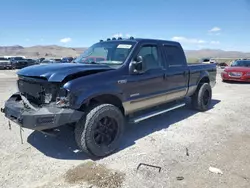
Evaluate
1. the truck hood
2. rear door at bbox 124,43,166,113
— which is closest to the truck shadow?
rear door at bbox 124,43,166,113

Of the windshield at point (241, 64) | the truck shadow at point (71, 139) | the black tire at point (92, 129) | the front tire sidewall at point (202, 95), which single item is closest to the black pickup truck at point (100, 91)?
the black tire at point (92, 129)

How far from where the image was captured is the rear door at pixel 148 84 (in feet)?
14.6

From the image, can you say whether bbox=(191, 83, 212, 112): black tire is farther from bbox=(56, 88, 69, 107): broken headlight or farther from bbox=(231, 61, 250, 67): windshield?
bbox=(231, 61, 250, 67): windshield

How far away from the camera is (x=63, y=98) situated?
11.4 ft

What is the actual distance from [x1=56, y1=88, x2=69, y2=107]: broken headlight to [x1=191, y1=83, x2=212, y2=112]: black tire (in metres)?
4.60

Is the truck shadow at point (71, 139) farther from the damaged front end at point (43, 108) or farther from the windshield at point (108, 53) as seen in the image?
the windshield at point (108, 53)

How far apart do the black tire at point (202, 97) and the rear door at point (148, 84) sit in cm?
194

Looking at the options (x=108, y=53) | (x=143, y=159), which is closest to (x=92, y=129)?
(x=143, y=159)

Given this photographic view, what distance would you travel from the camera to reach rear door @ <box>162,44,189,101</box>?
216 inches

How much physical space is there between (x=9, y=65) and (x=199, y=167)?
31.8 metres

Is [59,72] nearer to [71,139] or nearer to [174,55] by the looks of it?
[71,139]

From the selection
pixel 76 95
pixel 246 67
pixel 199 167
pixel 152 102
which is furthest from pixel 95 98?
pixel 246 67

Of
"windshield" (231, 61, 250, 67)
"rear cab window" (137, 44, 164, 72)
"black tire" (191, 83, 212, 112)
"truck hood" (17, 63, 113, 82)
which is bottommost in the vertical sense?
"black tire" (191, 83, 212, 112)

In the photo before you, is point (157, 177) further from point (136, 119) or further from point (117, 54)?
point (117, 54)
